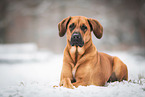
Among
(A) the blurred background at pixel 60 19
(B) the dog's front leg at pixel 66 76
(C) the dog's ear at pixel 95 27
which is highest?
(A) the blurred background at pixel 60 19

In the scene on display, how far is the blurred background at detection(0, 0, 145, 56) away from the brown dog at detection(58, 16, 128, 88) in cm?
619

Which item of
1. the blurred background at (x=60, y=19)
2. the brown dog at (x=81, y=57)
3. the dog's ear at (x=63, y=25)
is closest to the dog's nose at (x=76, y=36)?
the brown dog at (x=81, y=57)

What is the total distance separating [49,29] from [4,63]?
12.1 feet

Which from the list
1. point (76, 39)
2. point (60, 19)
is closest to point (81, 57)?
point (76, 39)

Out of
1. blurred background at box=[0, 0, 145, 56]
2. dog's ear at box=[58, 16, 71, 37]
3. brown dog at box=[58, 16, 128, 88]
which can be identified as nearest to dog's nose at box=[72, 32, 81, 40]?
brown dog at box=[58, 16, 128, 88]

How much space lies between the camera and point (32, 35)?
856 centimetres

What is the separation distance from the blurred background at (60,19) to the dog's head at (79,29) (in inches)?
243

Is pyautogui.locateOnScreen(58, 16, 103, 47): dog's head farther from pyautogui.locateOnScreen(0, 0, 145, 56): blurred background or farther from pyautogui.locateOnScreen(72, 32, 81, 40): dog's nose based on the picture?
pyautogui.locateOnScreen(0, 0, 145, 56): blurred background

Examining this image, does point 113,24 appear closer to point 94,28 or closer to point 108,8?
point 108,8

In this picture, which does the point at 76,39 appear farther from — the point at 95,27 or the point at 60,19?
the point at 60,19

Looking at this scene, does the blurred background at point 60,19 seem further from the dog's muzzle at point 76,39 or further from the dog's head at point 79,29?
the dog's muzzle at point 76,39

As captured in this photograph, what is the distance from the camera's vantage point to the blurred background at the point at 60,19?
26.9ft

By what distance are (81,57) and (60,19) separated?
6.92 m

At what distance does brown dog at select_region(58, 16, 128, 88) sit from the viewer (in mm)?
1660
